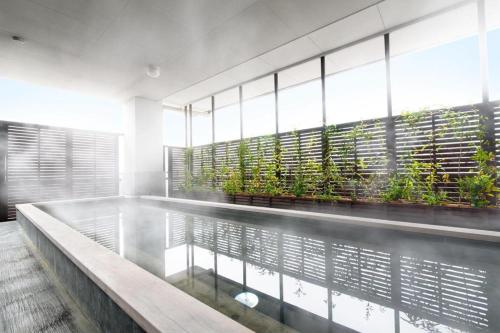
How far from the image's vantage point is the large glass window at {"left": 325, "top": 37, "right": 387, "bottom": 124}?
386 cm

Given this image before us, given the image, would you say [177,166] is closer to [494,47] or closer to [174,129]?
[174,129]

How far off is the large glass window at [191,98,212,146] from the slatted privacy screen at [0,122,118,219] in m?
2.29

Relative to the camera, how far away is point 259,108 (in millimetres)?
5887

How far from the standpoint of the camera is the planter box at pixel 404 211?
2.67 metres

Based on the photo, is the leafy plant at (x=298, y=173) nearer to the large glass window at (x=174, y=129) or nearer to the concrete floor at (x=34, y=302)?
the concrete floor at (x=34, y=302)

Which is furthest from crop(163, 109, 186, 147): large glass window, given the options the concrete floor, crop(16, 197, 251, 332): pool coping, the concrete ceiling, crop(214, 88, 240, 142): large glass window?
crop(16, 197, 251, 332): pool coping

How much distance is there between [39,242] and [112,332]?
1886mm

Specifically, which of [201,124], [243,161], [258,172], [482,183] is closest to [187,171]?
[201,124]

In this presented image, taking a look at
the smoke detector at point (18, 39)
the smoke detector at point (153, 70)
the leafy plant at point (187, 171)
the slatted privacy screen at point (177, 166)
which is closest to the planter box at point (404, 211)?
the leafy plant at point (187, 171)

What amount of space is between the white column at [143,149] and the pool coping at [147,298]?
526 centimetres

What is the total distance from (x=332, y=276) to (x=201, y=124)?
690cm

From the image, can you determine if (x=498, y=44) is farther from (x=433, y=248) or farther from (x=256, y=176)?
(x=256, y=176)

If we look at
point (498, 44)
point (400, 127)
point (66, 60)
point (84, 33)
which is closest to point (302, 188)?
point (400, 127)

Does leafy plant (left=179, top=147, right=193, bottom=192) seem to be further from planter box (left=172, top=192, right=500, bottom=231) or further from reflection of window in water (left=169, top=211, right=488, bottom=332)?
reflection of window in water (left=169, top=211, right=488, bottom=332)
